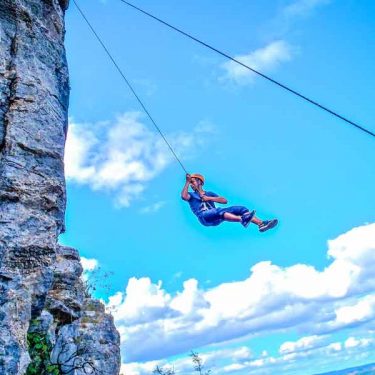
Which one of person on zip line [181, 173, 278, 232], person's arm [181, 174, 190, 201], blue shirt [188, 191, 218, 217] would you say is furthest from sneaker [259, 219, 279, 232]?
person's arm [181, 174, 190, 201]

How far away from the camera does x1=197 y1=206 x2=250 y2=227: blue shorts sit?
1437cm

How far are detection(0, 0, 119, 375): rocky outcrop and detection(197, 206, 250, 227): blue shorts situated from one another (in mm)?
6414

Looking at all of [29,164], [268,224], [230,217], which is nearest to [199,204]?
[230,217]

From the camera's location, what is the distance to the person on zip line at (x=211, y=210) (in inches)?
556

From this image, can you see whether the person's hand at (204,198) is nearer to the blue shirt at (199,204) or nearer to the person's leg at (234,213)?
the blue shirt at (199,204)

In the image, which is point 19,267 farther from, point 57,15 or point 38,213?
point 57,15

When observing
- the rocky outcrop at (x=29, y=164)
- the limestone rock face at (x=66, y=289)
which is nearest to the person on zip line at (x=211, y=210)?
the limestone rock face at (x=66, y=289)

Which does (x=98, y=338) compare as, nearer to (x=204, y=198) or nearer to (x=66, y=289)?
(x=66, y=289)

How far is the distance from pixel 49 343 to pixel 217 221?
6.88 meters

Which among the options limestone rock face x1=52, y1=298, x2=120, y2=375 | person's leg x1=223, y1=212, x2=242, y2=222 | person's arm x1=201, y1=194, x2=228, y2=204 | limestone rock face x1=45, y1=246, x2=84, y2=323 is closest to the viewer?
limestone rock face x1=45, y1=246, x2=84, y2=323

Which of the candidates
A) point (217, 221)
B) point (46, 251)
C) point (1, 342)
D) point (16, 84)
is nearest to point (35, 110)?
point (16, 84)

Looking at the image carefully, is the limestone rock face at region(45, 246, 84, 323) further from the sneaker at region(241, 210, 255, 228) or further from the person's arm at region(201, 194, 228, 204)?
the sneaker at region(241, 210, 255, 228)

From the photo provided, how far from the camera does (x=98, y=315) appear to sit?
1500 centimetres

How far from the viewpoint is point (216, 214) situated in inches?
582
